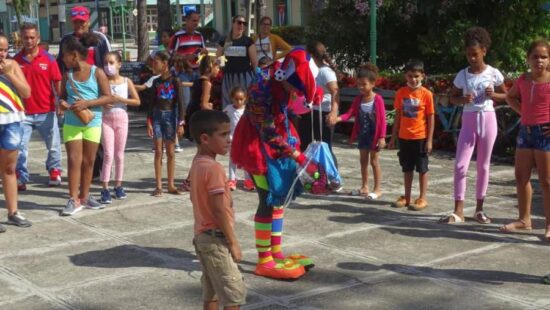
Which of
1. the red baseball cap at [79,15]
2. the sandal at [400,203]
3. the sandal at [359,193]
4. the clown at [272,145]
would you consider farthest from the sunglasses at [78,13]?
the sandal at [400,203]

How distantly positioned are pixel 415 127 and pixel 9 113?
3852mm

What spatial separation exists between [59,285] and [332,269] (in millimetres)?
1973

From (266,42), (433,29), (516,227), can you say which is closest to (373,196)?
(516,227)

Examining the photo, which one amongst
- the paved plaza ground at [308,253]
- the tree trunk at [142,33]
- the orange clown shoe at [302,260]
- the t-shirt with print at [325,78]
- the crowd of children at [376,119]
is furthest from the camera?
the tree trunk at [142,33]

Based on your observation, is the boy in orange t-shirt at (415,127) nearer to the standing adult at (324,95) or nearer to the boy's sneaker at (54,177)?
the standing adult at (324,95)

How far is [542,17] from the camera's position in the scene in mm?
13711

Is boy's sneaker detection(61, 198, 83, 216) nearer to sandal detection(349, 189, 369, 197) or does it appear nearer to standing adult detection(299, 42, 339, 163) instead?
standing adult detection(299, 42, 339, 163)

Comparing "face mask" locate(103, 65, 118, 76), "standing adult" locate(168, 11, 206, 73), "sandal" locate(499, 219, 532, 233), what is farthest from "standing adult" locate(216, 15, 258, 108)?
"sandal" locate(499, 219, 532, 233)

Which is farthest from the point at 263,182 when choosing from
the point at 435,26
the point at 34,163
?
the point at 435,26

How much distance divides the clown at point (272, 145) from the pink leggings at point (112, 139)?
2.83 metres

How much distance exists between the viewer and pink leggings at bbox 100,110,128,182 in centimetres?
813

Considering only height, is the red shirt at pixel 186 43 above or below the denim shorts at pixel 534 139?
above

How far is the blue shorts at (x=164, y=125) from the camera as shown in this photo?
328 inches

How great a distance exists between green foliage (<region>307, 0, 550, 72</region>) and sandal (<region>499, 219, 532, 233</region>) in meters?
6.70
